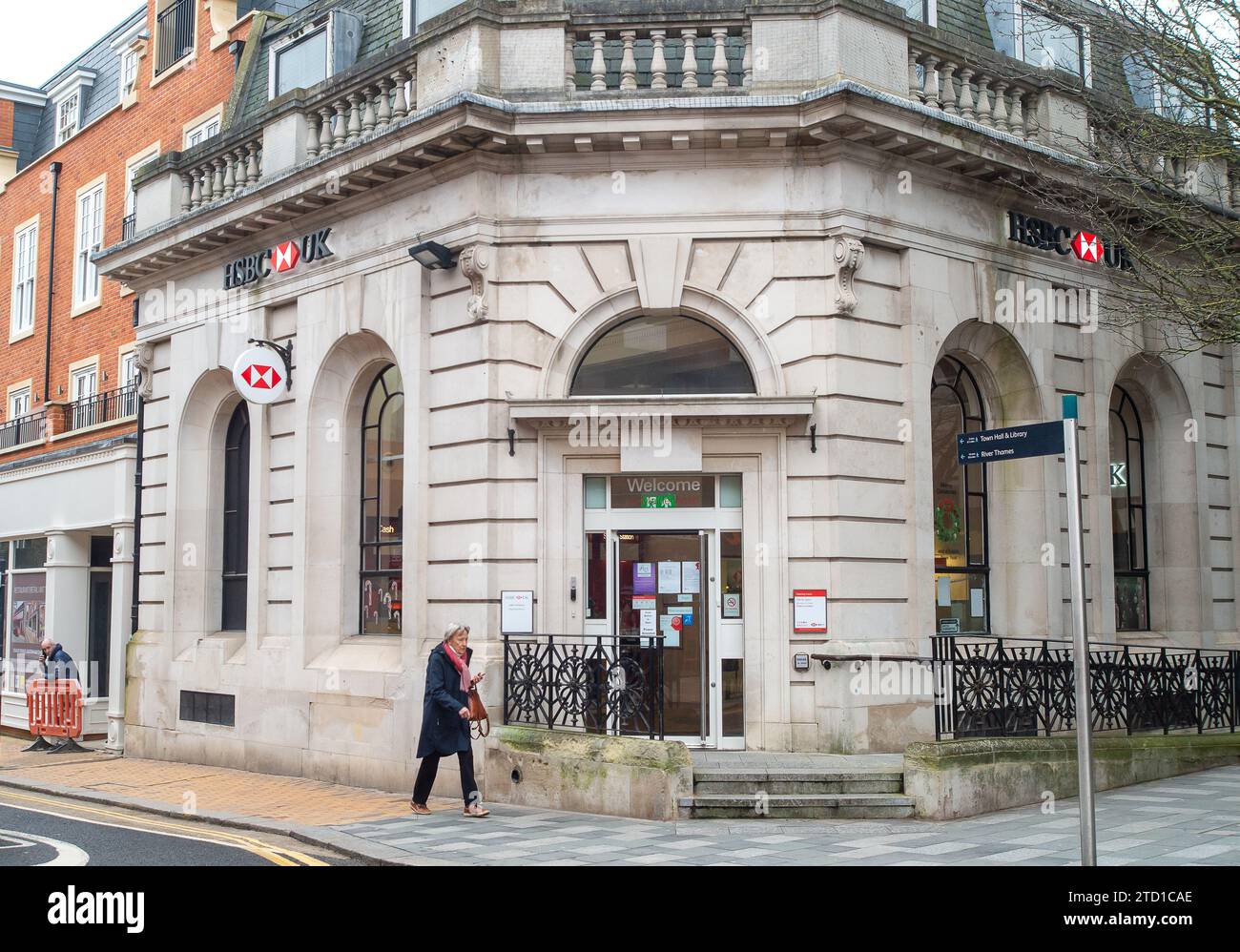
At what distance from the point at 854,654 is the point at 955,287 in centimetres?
454

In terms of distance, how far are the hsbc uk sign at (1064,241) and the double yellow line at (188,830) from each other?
10.6 meters

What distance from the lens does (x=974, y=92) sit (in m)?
14.9

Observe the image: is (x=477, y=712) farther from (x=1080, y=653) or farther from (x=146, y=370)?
(x=146, y=370)

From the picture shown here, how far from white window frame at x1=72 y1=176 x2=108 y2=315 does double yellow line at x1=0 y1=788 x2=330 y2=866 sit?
13495mm

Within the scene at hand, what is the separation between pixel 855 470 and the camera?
13.3m

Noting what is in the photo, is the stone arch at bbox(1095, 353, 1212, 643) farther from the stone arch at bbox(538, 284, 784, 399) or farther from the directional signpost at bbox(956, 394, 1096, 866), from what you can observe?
the directional signpost at bbox(956, 394, 1096, 866)

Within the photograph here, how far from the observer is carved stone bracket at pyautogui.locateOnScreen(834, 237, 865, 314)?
525 inches

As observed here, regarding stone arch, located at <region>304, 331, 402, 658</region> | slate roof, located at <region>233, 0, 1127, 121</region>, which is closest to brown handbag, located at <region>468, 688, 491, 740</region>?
stone arch, located at <region>304, 331, 402, 658</region>

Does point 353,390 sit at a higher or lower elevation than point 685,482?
higher

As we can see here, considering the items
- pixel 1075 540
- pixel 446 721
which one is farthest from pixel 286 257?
pixel 1075 540

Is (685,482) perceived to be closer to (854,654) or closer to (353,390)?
(854,654)

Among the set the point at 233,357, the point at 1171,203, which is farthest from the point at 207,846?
the point at 1171,203

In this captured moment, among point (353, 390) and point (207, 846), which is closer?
point (207, 846)

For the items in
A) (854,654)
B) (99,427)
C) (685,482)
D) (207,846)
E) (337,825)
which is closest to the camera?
(207,846)
